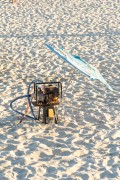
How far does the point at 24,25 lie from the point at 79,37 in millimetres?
2099

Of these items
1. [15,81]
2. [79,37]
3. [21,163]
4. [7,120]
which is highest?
[79,37]

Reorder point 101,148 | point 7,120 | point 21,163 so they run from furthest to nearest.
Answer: point 7,120, point 101,148, point 21,163

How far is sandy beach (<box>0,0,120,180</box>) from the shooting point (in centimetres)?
483

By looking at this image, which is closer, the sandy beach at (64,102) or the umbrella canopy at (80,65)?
the sandy beach at (64,102)

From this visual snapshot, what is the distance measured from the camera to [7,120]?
19.8ft

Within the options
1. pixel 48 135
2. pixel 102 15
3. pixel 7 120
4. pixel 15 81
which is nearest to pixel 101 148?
pixel 48 135

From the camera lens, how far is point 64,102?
6.71 metres

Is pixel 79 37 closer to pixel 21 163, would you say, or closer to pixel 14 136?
pixel 14 136

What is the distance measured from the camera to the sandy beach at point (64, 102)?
4.83 meters

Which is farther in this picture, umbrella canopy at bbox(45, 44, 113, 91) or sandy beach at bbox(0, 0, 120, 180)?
umbrella canopy at bbox(45, 44, 113, 91)

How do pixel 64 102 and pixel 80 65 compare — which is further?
pixel 64 102

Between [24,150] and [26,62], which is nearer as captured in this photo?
[24,150]

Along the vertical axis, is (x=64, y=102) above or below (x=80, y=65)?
below

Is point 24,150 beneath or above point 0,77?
beneath
